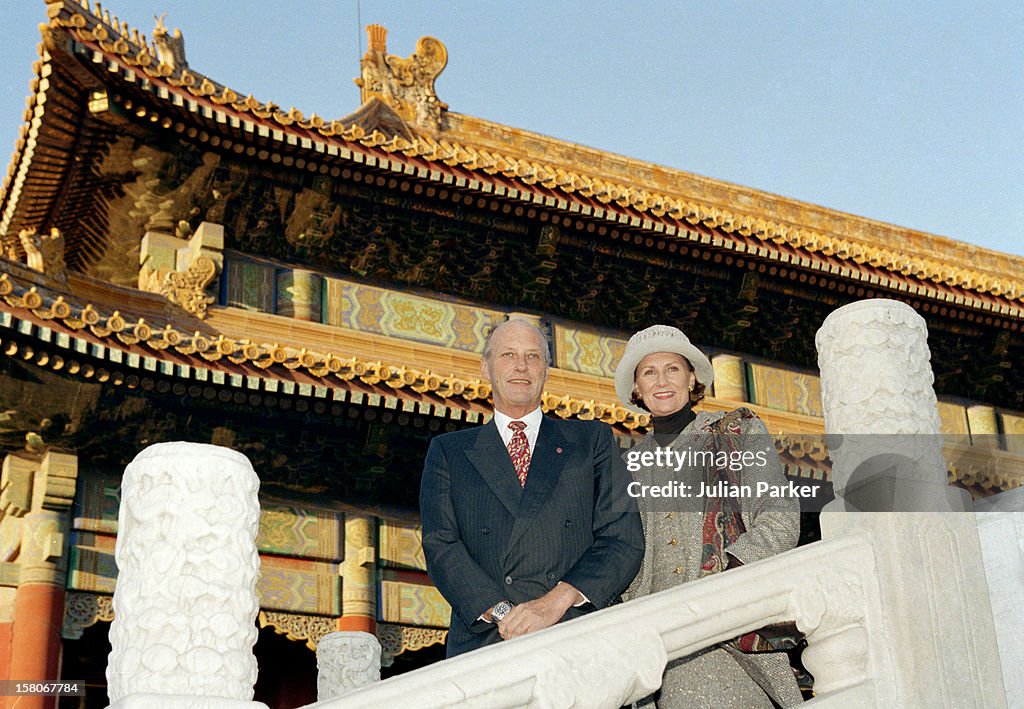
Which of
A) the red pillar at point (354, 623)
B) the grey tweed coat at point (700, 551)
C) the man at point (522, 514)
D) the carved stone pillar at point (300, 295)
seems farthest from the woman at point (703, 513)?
the carved stone pillar at point (300, 295)

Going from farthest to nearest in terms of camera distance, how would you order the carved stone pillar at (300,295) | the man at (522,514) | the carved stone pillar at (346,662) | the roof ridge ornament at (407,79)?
the roof ridge ornament at (407,79), the carved stone pillar at (300,295), the carved stone pillar at (346,662), the man at (522,514)

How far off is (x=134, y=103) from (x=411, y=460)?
3347 mm

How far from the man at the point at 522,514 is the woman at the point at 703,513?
108 millimetres

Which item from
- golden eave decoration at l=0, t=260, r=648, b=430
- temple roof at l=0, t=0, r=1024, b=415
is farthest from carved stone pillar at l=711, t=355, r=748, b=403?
golden eave decoration at l=0, t=260, r=648, b=430

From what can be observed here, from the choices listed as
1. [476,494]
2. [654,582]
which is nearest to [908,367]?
[654,582]

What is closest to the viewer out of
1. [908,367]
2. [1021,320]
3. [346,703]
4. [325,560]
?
[346,703]

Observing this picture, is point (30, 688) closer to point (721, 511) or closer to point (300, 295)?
point (300, 295)

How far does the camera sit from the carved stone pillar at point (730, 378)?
11.9 m

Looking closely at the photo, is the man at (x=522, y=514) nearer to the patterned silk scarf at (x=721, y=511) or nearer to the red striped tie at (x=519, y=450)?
the red striped tie at (x=519, y=450)

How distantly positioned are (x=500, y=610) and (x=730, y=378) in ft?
29.0

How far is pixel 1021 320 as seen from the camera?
40.2 ft

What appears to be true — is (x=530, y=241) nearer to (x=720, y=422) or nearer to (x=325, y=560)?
(x=325, y=560)

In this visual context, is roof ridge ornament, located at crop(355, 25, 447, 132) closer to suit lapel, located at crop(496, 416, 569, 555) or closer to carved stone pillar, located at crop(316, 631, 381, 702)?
carved stone pillar, located at crop(316, 631, 381, 702)

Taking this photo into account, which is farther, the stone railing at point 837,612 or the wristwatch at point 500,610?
the wristwatch at point 500,610
